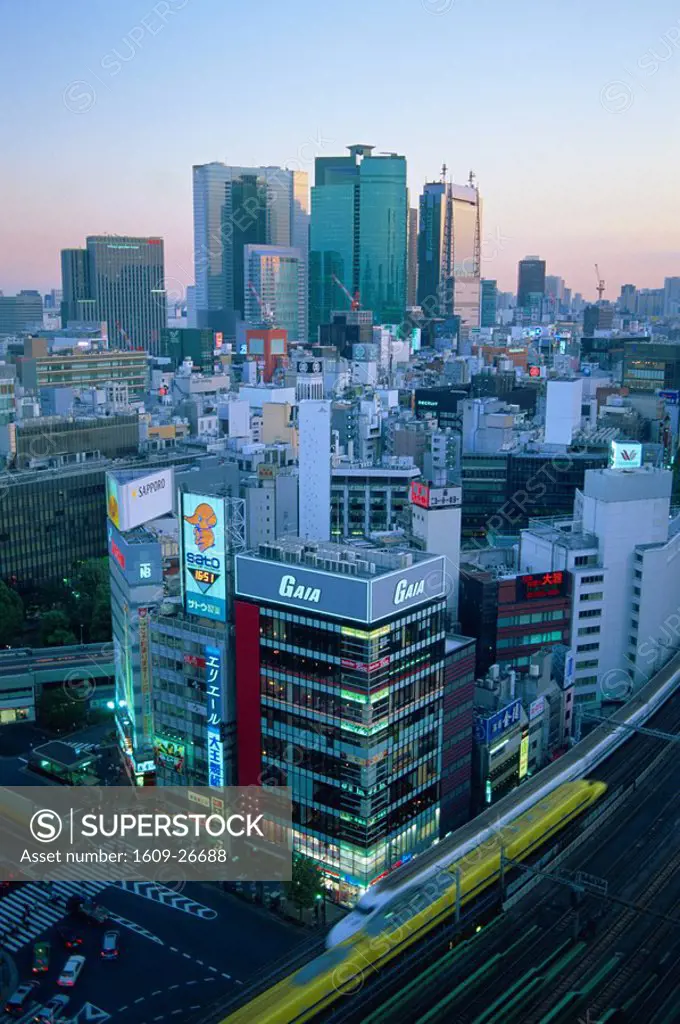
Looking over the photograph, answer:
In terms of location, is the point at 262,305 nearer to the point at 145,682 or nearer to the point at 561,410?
the point at 561,410

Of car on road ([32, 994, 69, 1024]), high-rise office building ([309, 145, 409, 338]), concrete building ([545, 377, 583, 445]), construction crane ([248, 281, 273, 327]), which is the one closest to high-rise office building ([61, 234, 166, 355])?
construction crane ([248, 281, 273, 327])

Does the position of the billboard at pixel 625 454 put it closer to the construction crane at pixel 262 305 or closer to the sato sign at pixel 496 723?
the sato sign at pixel 496 723

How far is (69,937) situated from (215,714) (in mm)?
6396

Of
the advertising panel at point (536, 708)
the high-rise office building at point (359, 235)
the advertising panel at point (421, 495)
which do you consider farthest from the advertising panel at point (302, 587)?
the high-rise office building at point (359, 235)

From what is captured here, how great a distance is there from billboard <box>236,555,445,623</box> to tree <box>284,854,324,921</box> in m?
6.24

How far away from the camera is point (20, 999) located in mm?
22031

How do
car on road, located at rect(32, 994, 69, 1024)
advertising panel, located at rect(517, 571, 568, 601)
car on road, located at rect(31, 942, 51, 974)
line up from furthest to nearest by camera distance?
advertising panel, located at rect(517, 571, 568, 601) → car on road, located at rect(31, 942, 51, 974) → car on road, located at rect(32, 994, 69, 1024)

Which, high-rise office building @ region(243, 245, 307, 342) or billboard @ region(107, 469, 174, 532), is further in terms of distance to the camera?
high-rise office building @ region(243, 245, 307, 342)

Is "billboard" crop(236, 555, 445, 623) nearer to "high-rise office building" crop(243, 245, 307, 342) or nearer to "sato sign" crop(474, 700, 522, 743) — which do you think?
"sato sign" crop(474, 700, 522, 743)

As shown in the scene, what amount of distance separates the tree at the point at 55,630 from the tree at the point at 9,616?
1052mm

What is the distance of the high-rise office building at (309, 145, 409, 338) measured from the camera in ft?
525

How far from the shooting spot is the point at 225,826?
2812 centimetres

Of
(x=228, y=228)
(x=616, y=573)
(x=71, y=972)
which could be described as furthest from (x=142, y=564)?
(x=228, y=228)

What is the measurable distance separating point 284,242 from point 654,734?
16814 centimetres
